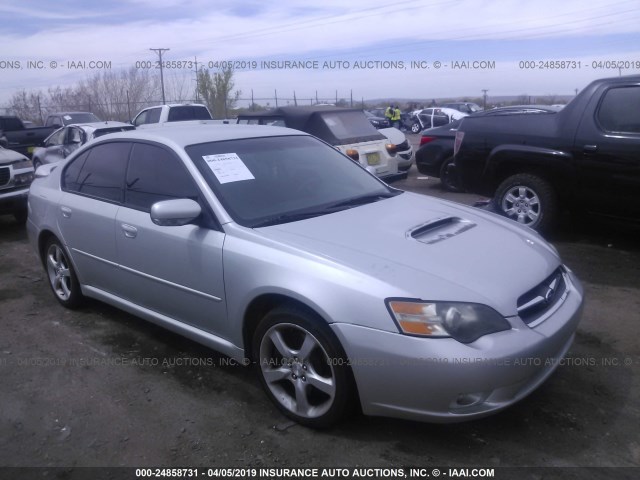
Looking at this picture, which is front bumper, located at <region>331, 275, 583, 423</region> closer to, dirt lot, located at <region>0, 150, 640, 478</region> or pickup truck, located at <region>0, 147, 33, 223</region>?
dirt lot, located at <region>0, 150, 640, 478</region>

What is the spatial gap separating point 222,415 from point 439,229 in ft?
5.57

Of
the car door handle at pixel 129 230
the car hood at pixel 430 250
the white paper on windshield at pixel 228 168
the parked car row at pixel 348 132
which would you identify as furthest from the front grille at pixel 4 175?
the car hood at pixel 430 250

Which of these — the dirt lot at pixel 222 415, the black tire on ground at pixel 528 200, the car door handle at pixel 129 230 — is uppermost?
the car door handle at pixel 129 230

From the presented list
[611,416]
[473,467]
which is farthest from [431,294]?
[611,416]

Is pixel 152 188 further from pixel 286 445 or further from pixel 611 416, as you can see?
pixel 611 416

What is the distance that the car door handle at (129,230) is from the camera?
3919 millimetres

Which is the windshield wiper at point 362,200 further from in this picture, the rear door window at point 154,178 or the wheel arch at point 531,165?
the wheel arch at point 531,165

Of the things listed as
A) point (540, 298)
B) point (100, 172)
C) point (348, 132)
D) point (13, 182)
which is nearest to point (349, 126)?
point (348, 132)

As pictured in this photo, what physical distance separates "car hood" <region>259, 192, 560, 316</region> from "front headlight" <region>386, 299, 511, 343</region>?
0.04 meters

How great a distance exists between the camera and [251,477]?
2766 mm

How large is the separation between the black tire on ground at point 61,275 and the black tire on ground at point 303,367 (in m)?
2.33

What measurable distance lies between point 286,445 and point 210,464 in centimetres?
40

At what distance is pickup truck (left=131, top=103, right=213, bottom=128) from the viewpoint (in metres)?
Answer: 15.7

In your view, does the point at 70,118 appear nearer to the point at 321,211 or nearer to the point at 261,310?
the point at 321,211
